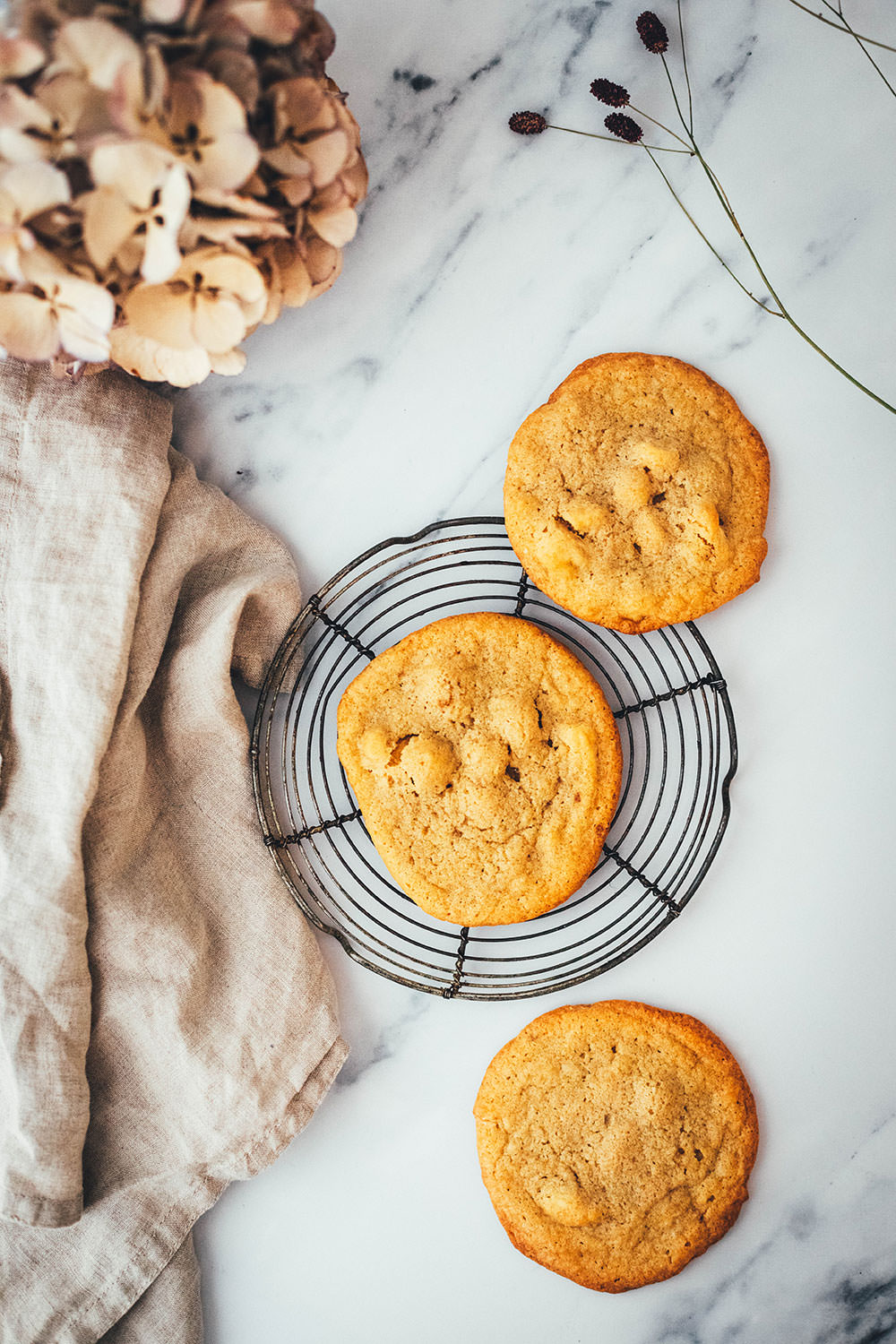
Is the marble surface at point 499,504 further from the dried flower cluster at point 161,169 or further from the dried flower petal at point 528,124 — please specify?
the dried flower cluster at point 161,169

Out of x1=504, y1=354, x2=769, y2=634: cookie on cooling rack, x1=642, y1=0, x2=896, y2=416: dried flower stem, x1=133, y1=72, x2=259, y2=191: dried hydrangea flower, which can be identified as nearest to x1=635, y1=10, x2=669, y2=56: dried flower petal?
x1=642, y1=0, x2=896, y2=416: dried flower stem

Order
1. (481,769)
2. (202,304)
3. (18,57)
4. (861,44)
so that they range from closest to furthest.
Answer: (18,57), (202,304), (481,769), (861,44)

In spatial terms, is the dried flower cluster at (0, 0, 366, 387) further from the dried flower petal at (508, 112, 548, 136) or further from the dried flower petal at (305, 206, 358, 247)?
the dried flower petal at (508, 112, 548, 136)

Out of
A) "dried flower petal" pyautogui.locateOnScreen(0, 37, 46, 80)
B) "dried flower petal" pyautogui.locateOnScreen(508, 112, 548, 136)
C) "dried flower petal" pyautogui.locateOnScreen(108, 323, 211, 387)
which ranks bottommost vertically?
"dried flower petal" pyautogui.locateOnScreen(108, 323, 211, 387)

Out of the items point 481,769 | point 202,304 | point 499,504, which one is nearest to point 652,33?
point 499,504

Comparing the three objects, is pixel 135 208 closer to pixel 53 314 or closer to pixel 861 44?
pixel 53 314

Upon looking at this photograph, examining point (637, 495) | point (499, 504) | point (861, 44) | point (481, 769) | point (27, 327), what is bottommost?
point (481, 769)

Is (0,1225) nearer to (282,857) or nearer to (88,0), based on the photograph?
(282,857)
